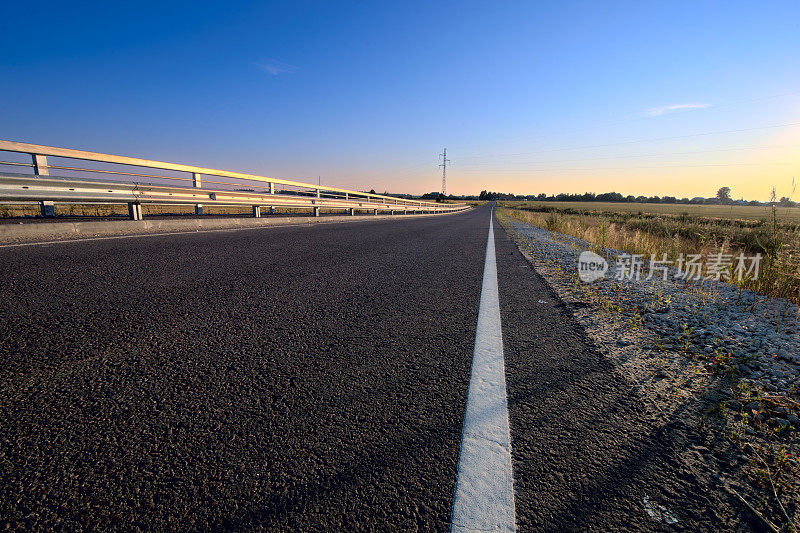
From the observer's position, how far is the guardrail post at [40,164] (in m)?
5.86

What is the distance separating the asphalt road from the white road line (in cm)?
5

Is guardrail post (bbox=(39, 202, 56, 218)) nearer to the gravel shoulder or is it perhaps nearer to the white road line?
the gravel shoulder

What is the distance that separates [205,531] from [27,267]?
457cm

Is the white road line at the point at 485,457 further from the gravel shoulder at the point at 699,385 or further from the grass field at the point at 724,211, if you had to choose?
the grass field at the point at 724,211

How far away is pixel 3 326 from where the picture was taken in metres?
2.42

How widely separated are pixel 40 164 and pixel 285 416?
7327 millimetres

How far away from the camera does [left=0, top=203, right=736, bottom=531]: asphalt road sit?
3.82 feet

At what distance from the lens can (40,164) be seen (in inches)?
232

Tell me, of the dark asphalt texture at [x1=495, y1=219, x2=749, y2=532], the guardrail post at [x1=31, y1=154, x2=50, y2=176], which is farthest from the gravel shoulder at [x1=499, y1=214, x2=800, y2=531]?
the guardrail post at [x1=31, y1=154, x2=50, y2=176]

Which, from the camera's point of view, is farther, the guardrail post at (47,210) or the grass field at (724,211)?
the guardrail post at (47,210)

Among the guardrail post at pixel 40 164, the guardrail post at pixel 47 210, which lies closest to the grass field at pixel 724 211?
the guardrail post at pixel 40 164

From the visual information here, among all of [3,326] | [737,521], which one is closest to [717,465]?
[737,521]

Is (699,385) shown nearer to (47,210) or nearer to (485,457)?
(485,457)

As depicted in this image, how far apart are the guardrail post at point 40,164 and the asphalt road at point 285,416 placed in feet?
12.5
